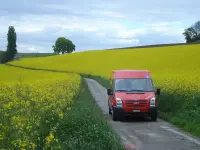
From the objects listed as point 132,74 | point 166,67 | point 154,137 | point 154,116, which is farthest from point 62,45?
point 154,137

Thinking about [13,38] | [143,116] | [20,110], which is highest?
[13,38]

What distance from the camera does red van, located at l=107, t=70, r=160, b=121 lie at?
19281mm

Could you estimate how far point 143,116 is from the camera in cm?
2064

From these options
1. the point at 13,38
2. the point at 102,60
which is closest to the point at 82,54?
the point at 102,60

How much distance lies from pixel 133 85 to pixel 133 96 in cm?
100

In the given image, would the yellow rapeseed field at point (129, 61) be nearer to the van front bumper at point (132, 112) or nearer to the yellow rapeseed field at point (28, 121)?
the van front bumper at point (132, 112)

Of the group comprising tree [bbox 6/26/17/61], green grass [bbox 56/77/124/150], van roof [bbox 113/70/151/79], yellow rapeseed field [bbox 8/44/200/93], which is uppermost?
tree [bbox 6/26/17/61]

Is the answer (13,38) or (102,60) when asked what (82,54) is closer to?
(102,60)

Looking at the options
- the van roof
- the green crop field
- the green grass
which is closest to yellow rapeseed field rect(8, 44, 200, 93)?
the green crop field

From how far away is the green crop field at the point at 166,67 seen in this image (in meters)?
18.6

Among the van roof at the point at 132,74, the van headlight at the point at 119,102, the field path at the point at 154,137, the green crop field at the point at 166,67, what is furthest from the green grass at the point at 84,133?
the van roof at the point at 132,74

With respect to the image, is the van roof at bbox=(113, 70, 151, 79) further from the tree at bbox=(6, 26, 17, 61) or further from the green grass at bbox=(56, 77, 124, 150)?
the tree at bbox=(6, 26, 17, 61)

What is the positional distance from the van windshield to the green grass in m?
7.40

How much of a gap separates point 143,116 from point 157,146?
8.28 m
